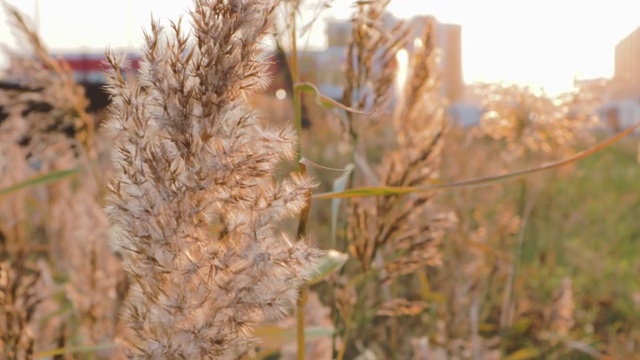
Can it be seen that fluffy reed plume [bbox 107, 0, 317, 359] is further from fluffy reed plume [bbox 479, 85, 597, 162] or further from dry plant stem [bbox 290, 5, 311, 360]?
fluffy reed plume [bbox 479, 85, 597, 162]

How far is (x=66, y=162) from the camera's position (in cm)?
325

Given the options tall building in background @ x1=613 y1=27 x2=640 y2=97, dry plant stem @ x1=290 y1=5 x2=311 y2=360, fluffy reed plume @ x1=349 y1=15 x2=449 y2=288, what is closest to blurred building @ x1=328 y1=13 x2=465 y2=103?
fluffy reed plume @ x1=349 y1=15 x2=449 y2=288

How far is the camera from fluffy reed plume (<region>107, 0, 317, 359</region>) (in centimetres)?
84

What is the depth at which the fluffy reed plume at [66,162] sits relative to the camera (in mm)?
1949

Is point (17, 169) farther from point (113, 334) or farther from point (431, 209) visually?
point (431, 209)

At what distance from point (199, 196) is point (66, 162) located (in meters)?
2.54

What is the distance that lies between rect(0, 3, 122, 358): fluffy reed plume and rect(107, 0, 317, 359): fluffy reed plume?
104 cm

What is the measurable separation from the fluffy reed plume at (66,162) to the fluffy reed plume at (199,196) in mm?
1044

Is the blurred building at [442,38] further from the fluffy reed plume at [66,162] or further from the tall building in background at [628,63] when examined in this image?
the fluffy reed plume at [66,162]

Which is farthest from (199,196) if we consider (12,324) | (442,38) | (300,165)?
(442,38)

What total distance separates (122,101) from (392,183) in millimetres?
922

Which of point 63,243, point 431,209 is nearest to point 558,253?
point 431,209

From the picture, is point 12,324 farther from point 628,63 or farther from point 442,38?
point 442,38

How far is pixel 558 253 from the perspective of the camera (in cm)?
563
